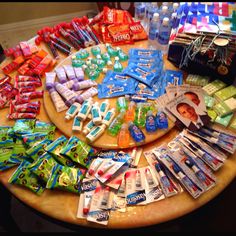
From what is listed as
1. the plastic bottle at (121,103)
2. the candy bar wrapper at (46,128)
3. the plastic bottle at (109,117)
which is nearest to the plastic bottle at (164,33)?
the plastic bottle at (121,103)

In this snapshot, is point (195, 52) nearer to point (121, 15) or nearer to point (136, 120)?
point (136, 120)

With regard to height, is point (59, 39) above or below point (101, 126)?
above

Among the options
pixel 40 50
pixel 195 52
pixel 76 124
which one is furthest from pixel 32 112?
pixel 195 52

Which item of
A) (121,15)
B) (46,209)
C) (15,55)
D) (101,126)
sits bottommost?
(46,209)

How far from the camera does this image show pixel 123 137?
1015 millimetres

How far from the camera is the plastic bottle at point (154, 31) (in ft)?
4.34

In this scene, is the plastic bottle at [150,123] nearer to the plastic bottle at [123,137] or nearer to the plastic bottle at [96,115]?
the plastic bottle at [123,137]

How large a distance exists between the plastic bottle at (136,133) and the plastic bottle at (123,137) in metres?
0.02

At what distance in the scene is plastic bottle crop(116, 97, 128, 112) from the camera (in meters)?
1.12

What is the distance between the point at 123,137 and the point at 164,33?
656mm

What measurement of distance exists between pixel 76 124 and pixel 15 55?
653 millimetres

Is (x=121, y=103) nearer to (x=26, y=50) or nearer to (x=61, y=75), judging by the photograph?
(x=61, y=75)

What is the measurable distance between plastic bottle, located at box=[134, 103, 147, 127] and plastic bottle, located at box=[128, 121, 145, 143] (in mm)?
30

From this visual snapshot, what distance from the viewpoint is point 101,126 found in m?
1.05
